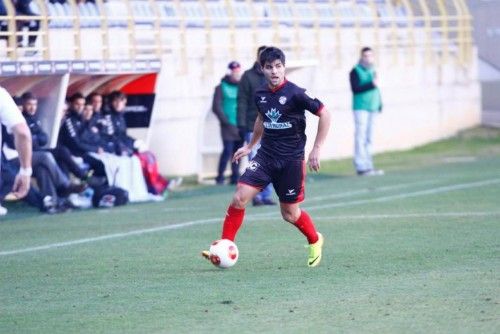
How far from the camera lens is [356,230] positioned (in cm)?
1273

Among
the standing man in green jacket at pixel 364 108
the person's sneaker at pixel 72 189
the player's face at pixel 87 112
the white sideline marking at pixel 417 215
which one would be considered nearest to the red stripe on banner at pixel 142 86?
the player's face at pixel 87 112

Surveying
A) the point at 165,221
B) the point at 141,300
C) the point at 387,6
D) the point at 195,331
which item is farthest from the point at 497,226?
the point at 387,6

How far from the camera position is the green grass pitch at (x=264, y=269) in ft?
25.1

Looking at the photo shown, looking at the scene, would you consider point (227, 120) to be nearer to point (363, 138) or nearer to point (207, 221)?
point (363, 138)

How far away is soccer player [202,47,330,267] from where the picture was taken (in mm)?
9984

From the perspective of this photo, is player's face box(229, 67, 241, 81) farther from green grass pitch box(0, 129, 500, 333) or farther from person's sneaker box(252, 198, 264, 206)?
person's sneaker box(252, 198, 264, 206)

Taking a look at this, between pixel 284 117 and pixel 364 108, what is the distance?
37.2ft

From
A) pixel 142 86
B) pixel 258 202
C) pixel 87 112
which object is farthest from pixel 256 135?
pixel 142 86

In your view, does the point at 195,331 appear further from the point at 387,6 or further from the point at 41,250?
the point at 387,6

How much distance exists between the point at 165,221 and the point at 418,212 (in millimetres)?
2828

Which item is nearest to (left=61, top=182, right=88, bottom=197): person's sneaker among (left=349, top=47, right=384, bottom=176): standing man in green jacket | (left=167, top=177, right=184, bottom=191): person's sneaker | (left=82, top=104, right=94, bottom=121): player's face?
(left=82, top=104, right=94, bottom=121): player's face

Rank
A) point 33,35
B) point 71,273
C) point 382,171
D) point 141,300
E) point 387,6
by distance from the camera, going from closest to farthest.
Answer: point 141,300
point 71,273
point 33,35
point 382,171
point 387,6

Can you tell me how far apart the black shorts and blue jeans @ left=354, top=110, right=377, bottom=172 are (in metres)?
11.0

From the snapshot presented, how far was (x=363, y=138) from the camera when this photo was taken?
21188mm
